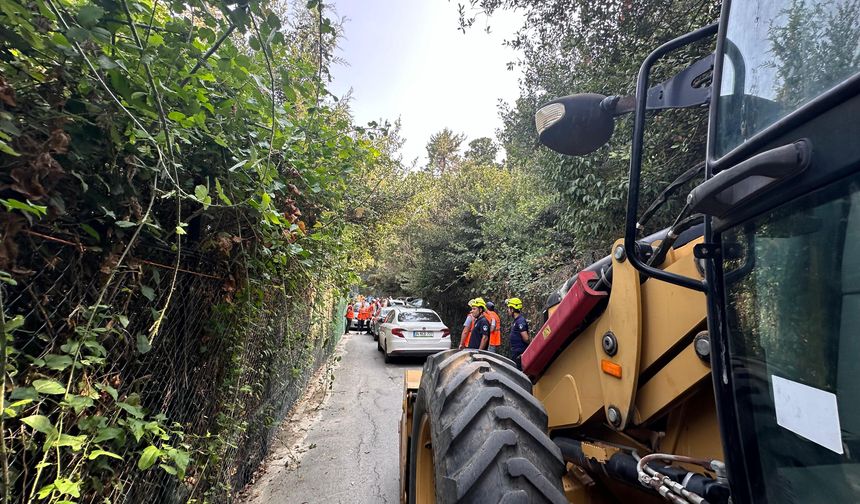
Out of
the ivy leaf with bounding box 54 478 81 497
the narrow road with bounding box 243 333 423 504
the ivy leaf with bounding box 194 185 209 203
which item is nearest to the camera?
the ivy leaf with bounding box 54 478 81 497

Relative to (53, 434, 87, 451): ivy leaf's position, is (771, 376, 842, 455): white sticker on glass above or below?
above

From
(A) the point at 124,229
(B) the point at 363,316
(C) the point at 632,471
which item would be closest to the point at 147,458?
(A) the point at 124,229

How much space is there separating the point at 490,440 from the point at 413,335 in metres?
9.66

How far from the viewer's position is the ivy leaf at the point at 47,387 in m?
1.23

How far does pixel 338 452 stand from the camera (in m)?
5.03

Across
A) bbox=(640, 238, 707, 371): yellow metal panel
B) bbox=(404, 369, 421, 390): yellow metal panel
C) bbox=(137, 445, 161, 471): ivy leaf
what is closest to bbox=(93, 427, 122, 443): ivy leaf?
bbox=(137, 445, 161, 471): ivy leaf

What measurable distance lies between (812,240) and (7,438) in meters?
2.30

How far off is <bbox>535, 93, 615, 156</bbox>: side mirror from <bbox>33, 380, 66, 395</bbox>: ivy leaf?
6.15 feet

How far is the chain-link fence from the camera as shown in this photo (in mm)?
1304

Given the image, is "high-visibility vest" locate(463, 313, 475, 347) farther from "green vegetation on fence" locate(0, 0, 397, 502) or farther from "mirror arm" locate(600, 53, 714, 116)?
"mirror arm" locate(600, 53, 714, 116)

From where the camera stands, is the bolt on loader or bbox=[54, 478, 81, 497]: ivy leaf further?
bbox=[54, 478, 81, 497]: ivy leaf

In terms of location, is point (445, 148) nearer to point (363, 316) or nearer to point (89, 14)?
point (363, 316)

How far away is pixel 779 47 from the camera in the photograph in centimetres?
100

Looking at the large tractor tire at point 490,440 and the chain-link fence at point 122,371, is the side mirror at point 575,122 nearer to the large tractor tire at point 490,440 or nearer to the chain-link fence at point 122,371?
the large tractor tire at point 490,440
